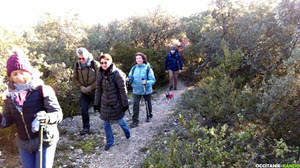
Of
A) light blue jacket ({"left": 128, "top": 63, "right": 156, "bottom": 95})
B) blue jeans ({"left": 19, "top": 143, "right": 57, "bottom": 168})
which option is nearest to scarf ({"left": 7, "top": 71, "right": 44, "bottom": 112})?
blue jeans ({"left": 19, "top": 143, "right": 57, "bottom": 168})

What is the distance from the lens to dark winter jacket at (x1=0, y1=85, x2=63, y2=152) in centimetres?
249

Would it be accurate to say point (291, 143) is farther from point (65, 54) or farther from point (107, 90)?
point (65, 54)

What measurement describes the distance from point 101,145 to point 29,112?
8.42ft

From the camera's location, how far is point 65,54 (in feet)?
28.2

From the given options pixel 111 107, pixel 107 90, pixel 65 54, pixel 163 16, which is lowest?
pixel 111 107

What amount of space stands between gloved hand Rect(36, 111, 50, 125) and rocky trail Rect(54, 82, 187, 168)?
78.0 inches

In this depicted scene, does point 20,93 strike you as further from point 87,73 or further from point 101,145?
point 101,145

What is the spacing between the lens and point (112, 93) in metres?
4.16

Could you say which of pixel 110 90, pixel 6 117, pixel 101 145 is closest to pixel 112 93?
pixel 110 90

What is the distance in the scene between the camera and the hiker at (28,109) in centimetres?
244

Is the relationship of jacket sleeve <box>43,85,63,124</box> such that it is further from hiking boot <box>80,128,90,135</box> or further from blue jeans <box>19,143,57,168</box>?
hiking boot <box>80,128,90,135</box>

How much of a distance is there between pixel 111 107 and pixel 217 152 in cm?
226

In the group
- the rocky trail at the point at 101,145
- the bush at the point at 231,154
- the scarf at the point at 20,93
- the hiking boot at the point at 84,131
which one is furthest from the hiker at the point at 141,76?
the scarf at the point at 20,93

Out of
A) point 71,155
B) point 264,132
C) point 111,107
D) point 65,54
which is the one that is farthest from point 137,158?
point 65,54
